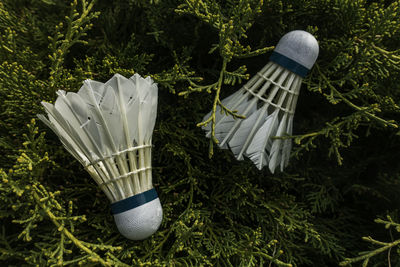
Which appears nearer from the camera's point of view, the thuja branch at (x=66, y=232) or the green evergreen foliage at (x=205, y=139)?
the thuja branch at (x=66, y=232)

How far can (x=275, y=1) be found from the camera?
90 cm

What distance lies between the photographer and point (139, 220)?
789 mm

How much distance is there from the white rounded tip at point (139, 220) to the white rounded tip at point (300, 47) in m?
0.52

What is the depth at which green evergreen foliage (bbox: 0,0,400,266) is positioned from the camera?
2.74 ft

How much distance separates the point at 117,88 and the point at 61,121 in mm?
152

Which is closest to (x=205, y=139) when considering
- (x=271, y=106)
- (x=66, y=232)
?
(x=271, y=106)

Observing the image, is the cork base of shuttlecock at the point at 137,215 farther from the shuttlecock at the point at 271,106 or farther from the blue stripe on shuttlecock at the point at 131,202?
the shuttlecock at the point at 271,106

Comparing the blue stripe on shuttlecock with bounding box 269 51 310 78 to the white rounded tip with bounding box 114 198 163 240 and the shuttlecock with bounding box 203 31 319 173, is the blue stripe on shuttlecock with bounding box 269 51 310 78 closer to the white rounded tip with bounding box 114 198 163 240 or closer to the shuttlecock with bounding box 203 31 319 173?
the shuttlecock with bounding box 203 31 319 173

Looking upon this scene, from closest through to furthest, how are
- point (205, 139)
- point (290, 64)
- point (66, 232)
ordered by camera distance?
point (66, 232) < point (290, 64) < point (205, 139)

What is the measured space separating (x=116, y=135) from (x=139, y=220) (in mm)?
210

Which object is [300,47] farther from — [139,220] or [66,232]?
[66,232]

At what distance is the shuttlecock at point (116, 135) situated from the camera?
0.76 m

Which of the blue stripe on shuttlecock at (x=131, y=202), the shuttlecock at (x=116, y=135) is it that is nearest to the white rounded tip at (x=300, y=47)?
the shuttlecock at (x=116, y=135)

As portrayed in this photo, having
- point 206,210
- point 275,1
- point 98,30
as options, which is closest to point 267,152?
point 206,210
